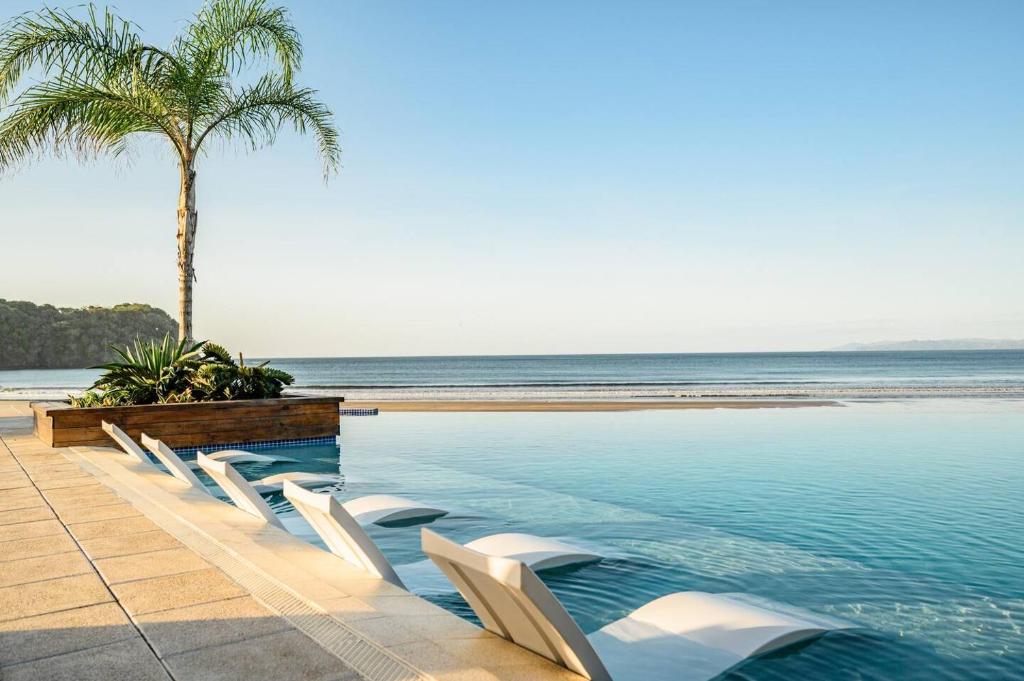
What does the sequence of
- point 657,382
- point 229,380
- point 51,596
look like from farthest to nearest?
1. point 657,382
2. point 229,380
3. point 51,596

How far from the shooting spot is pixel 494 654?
10.3 feet

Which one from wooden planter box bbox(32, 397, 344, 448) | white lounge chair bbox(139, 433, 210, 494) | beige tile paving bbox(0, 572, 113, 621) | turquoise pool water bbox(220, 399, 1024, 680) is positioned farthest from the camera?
wooden planter box bbox(32, 397, 344, 448)

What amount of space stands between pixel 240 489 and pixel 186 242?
8.40 m

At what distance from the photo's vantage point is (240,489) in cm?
564

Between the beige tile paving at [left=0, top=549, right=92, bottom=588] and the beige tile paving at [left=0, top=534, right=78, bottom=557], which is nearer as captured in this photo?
the beige tile paving at [left=0, top=549, right=92, bottom=588]

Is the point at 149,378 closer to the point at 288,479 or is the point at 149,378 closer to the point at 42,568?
the point at 288,479

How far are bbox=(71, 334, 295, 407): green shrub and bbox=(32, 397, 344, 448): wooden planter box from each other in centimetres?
50

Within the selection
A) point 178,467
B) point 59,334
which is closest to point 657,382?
point 178,467

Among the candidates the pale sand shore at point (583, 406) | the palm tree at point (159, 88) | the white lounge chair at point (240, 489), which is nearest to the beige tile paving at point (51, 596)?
the white lounge chair at point (240, 489)

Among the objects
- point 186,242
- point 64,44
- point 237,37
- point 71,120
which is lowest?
point 186,242

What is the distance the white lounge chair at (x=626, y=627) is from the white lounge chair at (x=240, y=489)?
2.68m

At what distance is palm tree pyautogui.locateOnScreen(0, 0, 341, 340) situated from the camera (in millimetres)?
12031

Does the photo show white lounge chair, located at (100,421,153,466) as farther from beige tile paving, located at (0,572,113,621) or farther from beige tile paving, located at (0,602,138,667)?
beige tile paving, located at (0,602,138,667)

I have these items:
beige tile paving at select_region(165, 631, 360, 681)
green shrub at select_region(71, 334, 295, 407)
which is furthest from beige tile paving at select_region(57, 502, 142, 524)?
green shrub at select_region(71, 334, 295, 407)
